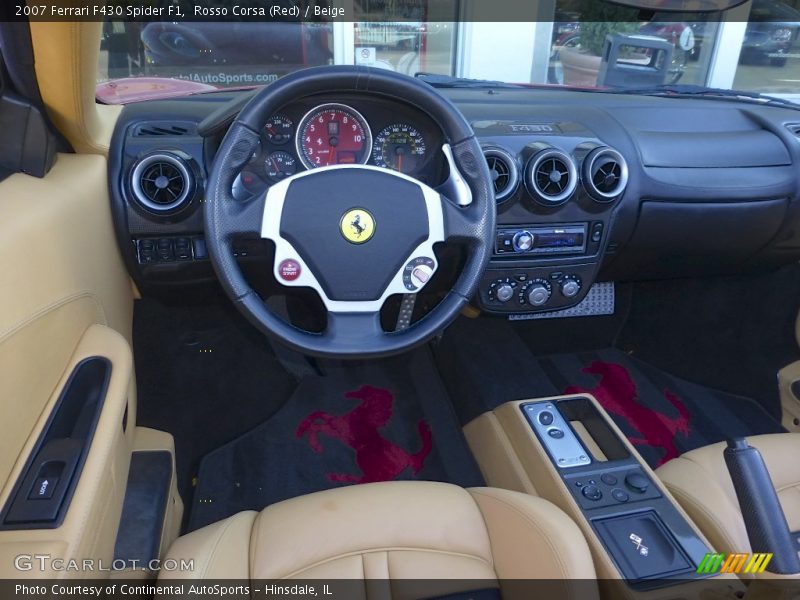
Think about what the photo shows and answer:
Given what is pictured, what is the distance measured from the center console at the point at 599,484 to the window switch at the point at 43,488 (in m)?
1.10

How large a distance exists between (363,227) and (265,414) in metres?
1.26

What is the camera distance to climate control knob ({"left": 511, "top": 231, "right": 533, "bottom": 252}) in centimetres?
181

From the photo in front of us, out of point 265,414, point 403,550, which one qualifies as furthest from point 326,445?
point 403,550

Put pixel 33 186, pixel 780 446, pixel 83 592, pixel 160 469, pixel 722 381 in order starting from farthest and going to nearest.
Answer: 1. pixel 722 381
2. pixel 780 446
3. pixel 160 469
4. pixel 33 186
5. pixel 83 592

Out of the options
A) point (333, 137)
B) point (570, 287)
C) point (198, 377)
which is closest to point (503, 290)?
point (570, 287)

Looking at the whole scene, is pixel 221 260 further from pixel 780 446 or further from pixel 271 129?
pixel 780 446

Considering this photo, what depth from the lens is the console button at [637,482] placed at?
154 cm

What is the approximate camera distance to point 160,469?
5.23 feet

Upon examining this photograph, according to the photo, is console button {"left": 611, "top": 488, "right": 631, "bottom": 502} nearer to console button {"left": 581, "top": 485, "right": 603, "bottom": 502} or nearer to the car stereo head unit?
console button {"left": 581, "top": 485, "right": 603, "bottom": 502}

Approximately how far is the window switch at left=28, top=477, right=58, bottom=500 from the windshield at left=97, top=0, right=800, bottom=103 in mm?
949

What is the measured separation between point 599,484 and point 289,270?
94cm

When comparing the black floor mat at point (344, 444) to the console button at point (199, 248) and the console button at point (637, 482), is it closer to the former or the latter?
the console button at point (637, 482)

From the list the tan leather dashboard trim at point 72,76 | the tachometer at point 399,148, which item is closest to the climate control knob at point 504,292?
the tachometer at point 399,148

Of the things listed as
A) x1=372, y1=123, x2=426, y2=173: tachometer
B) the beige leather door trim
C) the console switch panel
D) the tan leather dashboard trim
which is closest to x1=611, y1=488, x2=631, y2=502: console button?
the console switch panel
